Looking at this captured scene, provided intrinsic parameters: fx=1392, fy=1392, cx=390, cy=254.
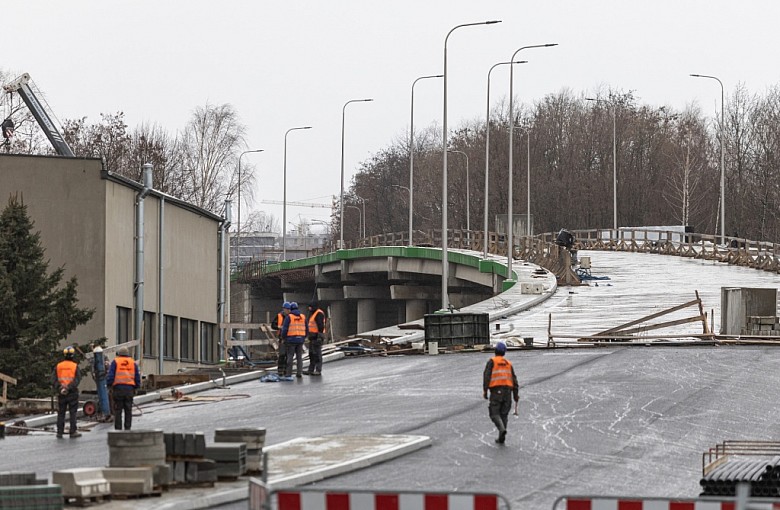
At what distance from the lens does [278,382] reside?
32469mm

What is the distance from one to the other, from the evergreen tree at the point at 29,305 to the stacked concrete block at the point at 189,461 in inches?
753

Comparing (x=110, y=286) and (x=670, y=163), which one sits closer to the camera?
(x=110, y=286)

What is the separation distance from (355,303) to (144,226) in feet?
224

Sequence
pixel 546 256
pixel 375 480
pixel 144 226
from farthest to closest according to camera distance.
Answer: pixel 546 256 → pixel 144 226 → pixel 375 480

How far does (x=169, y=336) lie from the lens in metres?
47.3

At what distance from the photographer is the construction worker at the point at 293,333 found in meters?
31.0

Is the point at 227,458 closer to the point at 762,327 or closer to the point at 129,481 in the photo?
the point at 129,481

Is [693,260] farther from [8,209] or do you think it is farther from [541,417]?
[541,417]

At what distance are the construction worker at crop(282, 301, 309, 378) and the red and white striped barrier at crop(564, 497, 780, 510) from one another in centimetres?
2142

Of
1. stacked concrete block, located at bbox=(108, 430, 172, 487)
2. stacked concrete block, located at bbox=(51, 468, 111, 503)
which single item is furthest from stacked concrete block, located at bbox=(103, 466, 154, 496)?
stacked concrete block, located at bbox=(108, 430, 172, 487)

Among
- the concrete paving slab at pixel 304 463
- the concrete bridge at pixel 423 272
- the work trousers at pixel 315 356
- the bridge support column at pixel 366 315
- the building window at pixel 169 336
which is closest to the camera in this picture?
the concrete paving slab at pixel 304 463

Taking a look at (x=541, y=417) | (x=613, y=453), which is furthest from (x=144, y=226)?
(x=613, y=453)

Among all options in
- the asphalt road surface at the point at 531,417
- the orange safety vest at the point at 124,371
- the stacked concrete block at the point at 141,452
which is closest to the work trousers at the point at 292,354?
the asphalt road surface at the point at 531,417

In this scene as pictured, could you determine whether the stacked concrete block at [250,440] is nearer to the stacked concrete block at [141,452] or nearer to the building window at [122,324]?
the stacked concrete block at [141,452]
